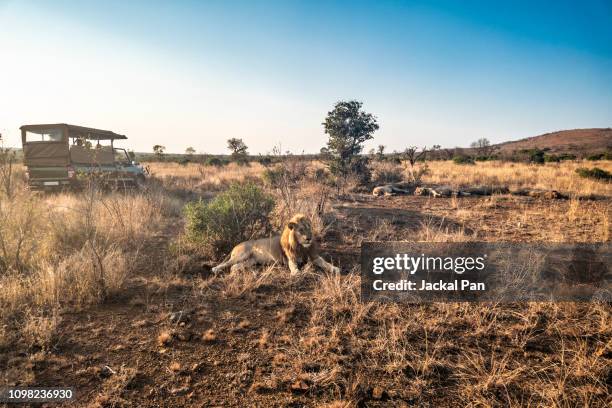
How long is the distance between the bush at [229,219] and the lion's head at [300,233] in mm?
1549

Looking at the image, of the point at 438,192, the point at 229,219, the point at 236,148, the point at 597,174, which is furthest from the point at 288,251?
the point at 236,148

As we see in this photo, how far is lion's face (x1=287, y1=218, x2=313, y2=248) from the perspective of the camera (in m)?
4.54

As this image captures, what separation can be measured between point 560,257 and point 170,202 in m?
9.76

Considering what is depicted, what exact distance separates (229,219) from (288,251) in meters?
1.69

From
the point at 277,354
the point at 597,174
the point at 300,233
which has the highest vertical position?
the point at 597,174

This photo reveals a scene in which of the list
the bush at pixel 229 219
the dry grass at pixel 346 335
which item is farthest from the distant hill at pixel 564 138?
the dry grass at pixel 346 335

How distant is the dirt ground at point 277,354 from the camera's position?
7.67ft

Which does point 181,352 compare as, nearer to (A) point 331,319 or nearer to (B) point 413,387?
(A) point 331,319

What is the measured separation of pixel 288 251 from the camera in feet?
16.1

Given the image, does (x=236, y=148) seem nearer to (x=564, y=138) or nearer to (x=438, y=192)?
(x=438, y=192)

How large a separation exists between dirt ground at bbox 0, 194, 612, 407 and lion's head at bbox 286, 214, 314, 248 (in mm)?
483

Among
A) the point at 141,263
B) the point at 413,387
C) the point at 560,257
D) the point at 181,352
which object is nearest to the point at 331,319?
the point at 413,387

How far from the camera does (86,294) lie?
3.79m

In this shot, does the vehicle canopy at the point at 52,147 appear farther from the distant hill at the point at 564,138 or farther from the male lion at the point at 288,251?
the distant hill at the point at 564,138
